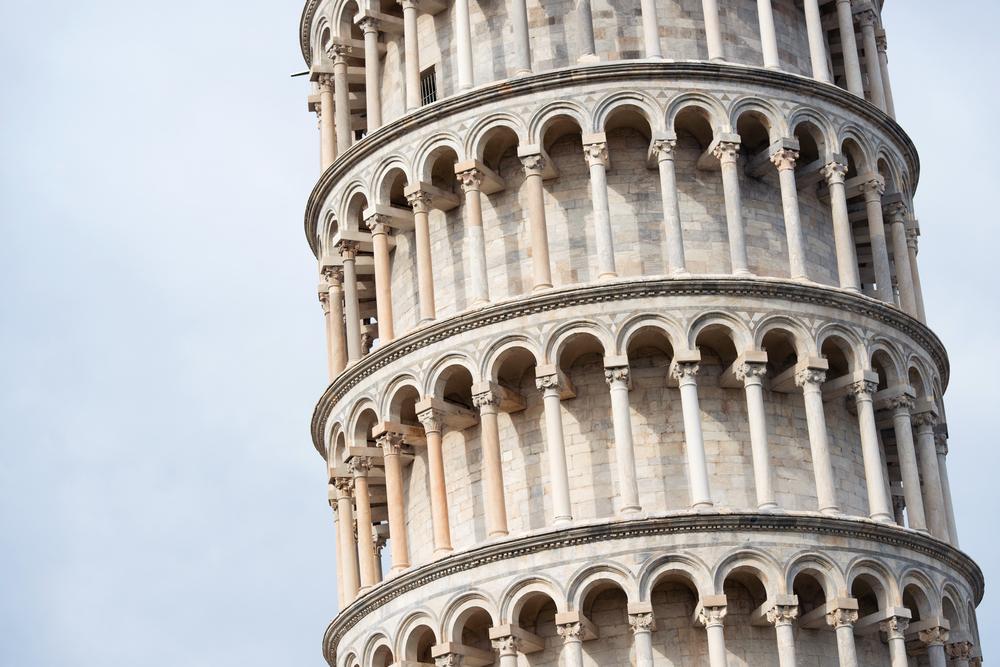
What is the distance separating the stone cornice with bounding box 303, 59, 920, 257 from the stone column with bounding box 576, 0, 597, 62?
0.55 m

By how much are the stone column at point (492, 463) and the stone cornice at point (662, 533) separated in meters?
0.53

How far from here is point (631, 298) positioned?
3984cm

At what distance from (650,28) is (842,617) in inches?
400

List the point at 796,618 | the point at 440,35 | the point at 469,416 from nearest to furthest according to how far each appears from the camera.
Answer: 1. the point at 796,618
2. the point at 469,416
3. the point at 440,35

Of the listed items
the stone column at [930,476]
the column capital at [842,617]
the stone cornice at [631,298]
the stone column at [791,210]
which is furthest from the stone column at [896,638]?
the stone column at [791,210]

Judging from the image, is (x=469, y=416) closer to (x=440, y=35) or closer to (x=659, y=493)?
(x=659, y=493)

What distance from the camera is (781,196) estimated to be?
41.8 m

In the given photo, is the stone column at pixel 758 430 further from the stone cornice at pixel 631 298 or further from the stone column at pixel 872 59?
the stone column at pixel 872 59

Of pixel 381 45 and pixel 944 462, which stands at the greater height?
pixel 381 45

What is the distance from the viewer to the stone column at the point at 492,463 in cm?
3922

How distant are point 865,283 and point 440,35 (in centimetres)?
835

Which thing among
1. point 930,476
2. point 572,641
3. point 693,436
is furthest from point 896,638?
point 572,641

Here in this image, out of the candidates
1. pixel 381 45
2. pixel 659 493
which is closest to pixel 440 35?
pixel 381 45

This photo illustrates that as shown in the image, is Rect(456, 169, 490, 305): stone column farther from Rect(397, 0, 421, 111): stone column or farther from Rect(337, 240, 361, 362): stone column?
Rect(337, 240, 361, 362): stone column
